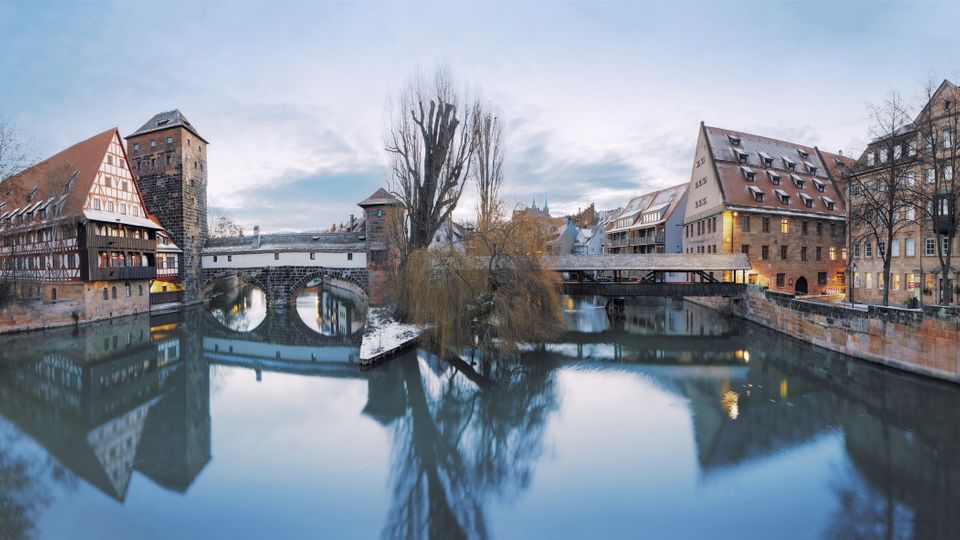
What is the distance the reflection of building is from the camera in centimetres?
732

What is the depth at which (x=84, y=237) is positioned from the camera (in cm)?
1973

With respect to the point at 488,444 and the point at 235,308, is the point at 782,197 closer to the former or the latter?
the point at 488,444

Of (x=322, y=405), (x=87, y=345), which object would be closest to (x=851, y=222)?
(x=322, y=405)

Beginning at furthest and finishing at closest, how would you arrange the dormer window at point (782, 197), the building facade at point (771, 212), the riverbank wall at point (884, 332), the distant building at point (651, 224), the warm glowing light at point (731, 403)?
the distant building at point (651, 224)
the dormer window at point (782, 197)
the building facade at point (771, 212)
the riverbank wall at point (884, 332)
the warm glowing light at point (731, 403)

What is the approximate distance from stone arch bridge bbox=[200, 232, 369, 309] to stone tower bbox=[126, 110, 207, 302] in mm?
1504

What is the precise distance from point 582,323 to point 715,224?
9.99 metres

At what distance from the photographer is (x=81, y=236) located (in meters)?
19.8

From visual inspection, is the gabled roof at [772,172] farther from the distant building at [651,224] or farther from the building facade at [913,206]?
the distant building at [651,224]

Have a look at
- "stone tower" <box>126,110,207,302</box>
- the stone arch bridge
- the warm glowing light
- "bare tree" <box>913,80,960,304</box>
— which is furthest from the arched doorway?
"stone tower" <box>126,110,207,302</box>

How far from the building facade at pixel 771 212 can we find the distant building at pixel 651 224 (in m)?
6.60

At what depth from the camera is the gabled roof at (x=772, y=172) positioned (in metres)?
24.1

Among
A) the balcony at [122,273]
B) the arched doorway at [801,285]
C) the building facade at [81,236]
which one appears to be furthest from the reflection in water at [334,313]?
the arched doorway at [801,285]

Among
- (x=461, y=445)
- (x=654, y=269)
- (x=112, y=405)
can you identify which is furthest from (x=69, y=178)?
(x=654, y=269)

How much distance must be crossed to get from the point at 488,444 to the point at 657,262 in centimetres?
1434
